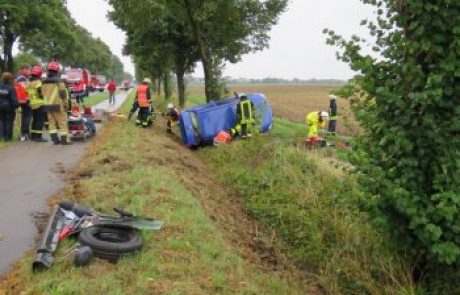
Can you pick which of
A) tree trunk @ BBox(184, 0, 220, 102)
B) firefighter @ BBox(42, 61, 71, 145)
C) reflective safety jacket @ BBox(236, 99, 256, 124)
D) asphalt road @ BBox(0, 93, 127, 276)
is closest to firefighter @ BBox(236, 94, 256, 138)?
reflective safety jacket @ BBox(236, 99, 256, 124)

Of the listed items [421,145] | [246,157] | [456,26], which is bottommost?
[246,157]

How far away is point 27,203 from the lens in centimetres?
812

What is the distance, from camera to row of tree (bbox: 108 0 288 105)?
1988 centimetres

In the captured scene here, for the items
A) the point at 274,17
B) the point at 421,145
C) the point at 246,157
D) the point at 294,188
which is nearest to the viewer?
the point at 421,145

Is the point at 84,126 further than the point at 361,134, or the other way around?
the point at 84,126

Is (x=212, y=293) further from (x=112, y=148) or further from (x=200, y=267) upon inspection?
(x=112, y=148)

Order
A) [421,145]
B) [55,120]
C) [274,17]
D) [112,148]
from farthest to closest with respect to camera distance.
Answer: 1. [274,17]
2. [55,120]
3. [112,148]
4. [421,145]

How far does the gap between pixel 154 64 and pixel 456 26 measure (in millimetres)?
34489

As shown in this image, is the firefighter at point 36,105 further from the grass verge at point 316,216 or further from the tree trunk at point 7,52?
the tree trunk at point 7,52

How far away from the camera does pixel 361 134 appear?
6.41 metres

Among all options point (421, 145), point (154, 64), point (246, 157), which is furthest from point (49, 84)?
point (154, 64)

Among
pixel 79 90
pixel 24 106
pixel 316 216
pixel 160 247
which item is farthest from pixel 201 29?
pixel 160 247

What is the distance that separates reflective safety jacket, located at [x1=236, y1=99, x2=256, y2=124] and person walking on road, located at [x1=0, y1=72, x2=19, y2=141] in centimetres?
623

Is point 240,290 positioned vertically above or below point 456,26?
below
